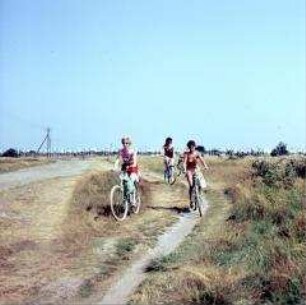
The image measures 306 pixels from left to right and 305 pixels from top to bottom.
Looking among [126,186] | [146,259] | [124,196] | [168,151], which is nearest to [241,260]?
[146,259]

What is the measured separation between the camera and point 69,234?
51.3 feet

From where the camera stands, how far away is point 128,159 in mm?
18688

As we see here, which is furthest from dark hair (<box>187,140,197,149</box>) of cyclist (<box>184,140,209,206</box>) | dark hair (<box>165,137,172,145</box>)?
dark hair (<box>165,137,172,145</box>)

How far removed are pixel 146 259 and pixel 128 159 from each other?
529 cm

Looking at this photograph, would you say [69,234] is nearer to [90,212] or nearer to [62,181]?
[90,212]

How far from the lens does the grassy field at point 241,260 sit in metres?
11.0

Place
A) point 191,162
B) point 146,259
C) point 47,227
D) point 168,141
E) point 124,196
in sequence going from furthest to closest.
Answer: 1. point 168,141
2. point 191,162
3. point 124,196
4. point 47,227
5. point 146,259

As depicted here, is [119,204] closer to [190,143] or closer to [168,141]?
[190,143]

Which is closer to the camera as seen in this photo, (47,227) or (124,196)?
(47,227)

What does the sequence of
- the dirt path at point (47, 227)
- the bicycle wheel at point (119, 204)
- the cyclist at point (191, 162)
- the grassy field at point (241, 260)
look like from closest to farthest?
the grassy field at point (241, 260), the dirt path at point (47, 227), the bicycle wheel at point (119, 204), the cyclist at point (191, 162)

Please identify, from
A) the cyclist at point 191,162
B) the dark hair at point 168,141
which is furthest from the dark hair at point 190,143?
the dark hair at point 168,141

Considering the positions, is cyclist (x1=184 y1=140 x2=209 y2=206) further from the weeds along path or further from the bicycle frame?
the bicycle frame

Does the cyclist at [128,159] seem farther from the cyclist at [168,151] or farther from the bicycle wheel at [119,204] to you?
the cyclist at [168,151]

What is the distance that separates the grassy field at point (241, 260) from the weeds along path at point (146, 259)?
197 mm
